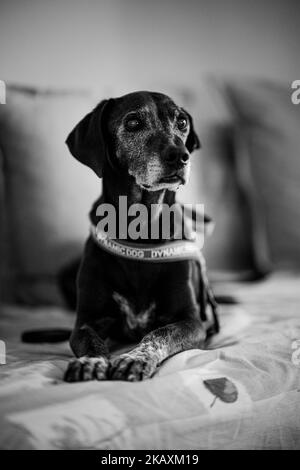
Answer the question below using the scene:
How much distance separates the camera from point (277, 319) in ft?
5.15

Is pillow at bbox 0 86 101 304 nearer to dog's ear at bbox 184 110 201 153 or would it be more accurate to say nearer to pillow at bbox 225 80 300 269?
dog's ear at bbox 184 110 201 153

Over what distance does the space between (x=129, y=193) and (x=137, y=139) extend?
153 millimetres

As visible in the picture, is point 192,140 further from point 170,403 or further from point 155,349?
point 170,403

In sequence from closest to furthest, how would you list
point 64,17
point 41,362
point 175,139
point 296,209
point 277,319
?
1. point 41,362
2. point 175,139
3. point 277,319
4. point 296,209
5. point 64,17

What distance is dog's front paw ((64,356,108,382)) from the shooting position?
3.26 feet

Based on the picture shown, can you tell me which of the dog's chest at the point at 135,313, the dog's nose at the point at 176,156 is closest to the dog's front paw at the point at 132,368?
the dog's chest at the point at 135,313

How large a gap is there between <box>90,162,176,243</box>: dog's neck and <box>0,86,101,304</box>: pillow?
0.57m

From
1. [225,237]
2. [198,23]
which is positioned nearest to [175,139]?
[225,237]

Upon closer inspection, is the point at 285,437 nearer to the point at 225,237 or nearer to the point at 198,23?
the point at 225,237

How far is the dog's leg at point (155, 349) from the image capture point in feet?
3.33

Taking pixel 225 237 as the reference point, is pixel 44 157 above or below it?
above

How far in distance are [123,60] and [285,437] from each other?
209cm

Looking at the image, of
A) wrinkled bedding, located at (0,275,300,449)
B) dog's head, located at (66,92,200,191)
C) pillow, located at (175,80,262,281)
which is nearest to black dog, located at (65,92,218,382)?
dog's head, located at (66,92,200,191)

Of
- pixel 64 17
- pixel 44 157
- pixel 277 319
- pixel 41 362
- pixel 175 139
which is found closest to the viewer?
pixel 41 362
